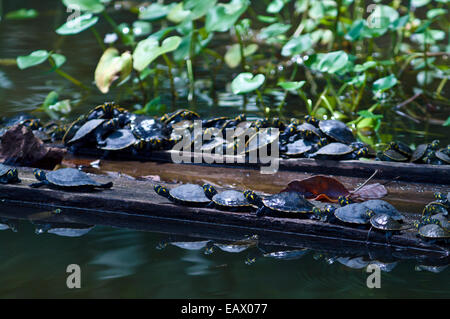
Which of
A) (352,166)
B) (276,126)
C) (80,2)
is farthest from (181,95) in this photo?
(352,166)

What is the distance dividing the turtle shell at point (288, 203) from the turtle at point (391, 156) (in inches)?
40.0

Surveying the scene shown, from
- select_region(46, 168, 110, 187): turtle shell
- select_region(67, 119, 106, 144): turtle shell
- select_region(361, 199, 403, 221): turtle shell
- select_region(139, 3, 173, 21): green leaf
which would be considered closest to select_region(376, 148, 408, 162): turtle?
select_region(361, 199, 403, 221): turtle shell

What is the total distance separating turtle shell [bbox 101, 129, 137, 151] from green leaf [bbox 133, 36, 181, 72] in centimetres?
98

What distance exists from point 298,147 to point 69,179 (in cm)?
162

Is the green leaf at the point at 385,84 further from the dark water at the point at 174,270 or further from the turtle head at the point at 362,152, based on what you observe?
the dark water at the point at 174,270

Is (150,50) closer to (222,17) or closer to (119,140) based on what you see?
(222,17)

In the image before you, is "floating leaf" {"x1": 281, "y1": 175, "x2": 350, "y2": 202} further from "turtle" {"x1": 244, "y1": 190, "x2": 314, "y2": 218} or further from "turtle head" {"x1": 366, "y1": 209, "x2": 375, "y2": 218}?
"turtle head" {"x1": 366, "y1": 209, "x2": 375, "y2": 218}

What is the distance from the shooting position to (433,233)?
106 inches

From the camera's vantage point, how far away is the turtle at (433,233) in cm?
267

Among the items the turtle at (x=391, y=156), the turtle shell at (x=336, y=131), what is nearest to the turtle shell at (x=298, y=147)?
the turtle shell at (x=336, y=131)

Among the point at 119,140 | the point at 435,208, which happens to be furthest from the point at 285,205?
the point at 119,140
